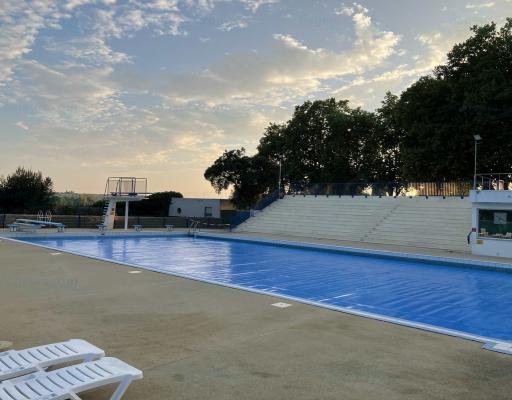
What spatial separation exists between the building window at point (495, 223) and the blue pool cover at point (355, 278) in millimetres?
3227

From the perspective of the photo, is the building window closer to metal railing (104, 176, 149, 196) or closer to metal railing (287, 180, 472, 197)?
metal railing (287, 180, 472, 197)

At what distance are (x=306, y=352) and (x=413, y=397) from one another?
1516 mm

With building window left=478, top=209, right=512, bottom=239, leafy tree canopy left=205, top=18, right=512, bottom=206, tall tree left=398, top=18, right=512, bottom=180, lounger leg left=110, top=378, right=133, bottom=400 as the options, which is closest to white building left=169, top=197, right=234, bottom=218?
leafy tree canopy left=205, top=18, right=512, bottom=206

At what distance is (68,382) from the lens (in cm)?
347

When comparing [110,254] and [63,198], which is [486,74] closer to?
[110,254]

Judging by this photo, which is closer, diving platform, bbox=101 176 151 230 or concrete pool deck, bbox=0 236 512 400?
concrete pool deck, bbox=0 236 512 400

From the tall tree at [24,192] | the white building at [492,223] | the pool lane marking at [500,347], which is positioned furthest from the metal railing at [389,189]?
the pool lane marking at [500,347]

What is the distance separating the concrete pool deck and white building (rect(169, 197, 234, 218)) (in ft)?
112

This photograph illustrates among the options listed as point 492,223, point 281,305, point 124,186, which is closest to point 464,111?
point 492,223

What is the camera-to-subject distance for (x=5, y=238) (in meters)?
18.9

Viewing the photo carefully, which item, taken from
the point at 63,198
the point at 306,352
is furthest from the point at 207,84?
the point at 63,198

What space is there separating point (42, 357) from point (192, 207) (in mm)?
39567

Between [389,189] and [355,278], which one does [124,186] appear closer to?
[355,278]

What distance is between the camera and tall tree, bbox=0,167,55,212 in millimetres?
34156
